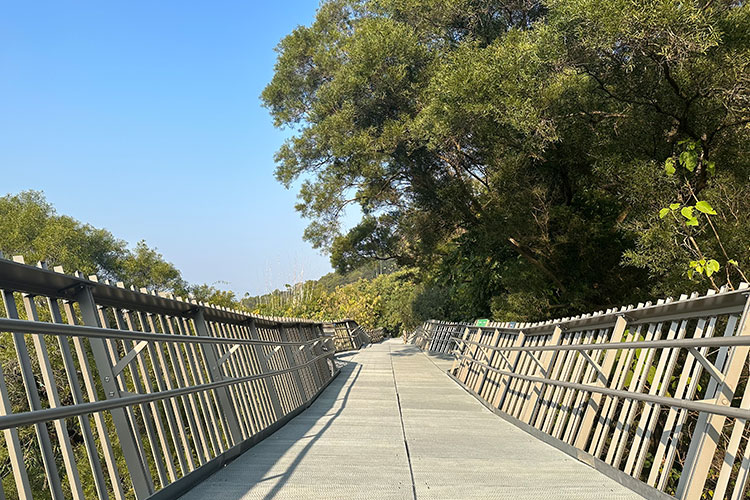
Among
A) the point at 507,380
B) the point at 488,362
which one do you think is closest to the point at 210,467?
the point at 507,380

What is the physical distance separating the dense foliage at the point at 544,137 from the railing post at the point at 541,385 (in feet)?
5.17

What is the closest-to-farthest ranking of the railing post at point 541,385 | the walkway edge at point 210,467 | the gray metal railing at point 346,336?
the walkway edge at point 210,467 → the railing post at point 541,385 → the gray metal railing at point 346,336

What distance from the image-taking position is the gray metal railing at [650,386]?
312 cm

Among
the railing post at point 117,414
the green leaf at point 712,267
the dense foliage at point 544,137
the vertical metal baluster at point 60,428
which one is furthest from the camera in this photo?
the dense foliage at point 544,137

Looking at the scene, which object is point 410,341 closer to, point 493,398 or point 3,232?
point 3,232

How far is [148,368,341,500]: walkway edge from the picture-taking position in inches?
137

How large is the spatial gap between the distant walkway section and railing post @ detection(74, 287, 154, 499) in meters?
0.43

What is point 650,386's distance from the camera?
19.1 ft

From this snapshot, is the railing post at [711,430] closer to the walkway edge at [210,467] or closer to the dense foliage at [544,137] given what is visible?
the dense foliage at [544,137]

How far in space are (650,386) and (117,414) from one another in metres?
5.12

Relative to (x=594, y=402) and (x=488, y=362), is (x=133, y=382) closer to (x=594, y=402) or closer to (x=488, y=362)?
(x=594, y=402)

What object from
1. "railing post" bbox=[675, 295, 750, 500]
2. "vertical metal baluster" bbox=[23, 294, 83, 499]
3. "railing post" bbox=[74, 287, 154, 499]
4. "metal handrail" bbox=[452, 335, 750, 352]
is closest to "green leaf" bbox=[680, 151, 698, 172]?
"metal handrail" bbox=[452, 335, 750, 352]

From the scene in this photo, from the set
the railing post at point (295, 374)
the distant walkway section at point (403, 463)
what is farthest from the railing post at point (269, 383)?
the railing post at point (295, 374)

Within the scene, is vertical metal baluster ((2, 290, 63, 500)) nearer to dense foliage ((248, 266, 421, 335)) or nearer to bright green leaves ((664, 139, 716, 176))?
bright green leaves ((664, 139, 716, 176))
